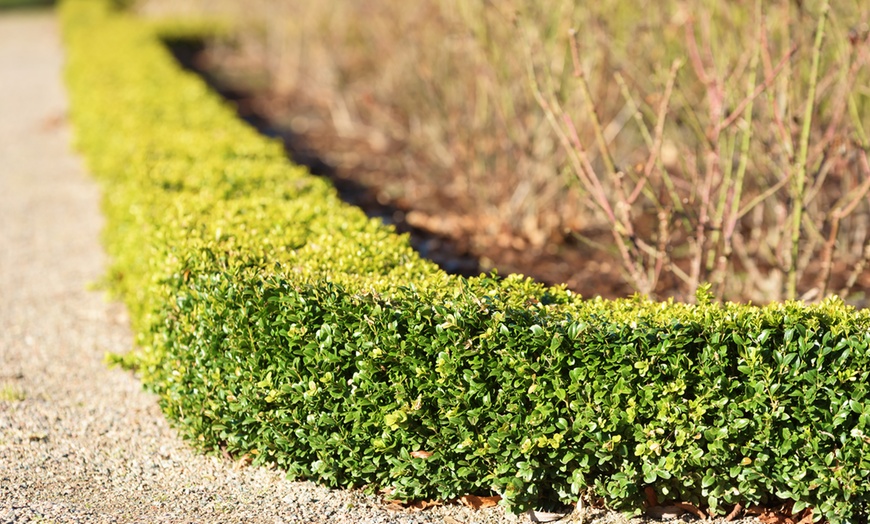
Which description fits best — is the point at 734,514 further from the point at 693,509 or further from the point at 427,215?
the point at 427,215

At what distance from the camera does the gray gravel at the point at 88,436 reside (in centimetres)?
366

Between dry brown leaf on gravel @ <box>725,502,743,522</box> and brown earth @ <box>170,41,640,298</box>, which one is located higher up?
dry brown leaf on gravel @ <box>725,502,743,522</box>

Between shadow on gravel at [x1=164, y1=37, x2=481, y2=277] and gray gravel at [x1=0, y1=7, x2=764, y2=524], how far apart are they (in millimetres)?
1476

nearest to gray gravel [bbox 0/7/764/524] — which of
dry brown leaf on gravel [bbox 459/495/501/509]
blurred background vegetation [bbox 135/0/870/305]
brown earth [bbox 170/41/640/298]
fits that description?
dry brown leaf on gravel [bbox 459/495/501/509]

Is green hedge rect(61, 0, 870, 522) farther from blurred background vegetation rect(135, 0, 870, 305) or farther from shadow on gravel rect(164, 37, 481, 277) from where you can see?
shadow on gravel rect(164, 37, 481, 277)

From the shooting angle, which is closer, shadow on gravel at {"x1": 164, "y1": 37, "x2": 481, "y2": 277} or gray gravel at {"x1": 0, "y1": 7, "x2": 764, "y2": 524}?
gray gravel at {"x1": 0, "y1": 7, "x2": 764, "y2": 524}

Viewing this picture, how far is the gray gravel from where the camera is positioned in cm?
366

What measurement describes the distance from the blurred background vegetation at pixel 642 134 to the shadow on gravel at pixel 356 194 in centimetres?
19

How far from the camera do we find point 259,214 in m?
4.82

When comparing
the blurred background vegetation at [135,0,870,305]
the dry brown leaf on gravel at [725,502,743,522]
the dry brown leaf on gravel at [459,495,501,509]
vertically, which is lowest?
the dry brown leaf on gravel at [459,495,501,509]

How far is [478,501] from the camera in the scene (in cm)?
373

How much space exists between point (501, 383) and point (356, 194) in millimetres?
4735

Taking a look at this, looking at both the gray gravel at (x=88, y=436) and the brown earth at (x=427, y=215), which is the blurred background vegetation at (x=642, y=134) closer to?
the brown earth at (x=427, y=215)

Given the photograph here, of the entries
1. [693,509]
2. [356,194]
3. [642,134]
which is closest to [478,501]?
[693,509]
